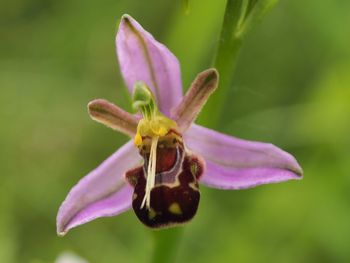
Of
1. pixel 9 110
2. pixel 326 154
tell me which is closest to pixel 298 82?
pixel 326 154

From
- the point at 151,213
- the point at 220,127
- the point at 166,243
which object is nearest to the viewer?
the point at 151,213

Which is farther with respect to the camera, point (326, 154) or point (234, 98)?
point (234, 98)

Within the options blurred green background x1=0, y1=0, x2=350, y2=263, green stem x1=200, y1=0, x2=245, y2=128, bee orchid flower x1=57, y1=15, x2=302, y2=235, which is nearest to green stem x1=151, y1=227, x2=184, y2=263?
bee orchid flower x1=57, y1=15, x2=302, y2=235

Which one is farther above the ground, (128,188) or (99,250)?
(128,188)

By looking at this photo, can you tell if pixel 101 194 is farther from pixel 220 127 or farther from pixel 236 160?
pixel 220 127

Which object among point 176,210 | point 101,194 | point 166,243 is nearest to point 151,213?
point 176,210

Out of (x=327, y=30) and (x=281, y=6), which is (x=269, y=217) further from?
(x=281, y=6)

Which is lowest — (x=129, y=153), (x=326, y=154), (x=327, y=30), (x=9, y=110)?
(x=9, y=110)
